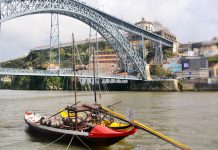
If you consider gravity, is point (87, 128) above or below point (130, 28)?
below

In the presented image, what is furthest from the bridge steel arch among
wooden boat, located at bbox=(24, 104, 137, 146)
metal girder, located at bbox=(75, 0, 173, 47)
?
wooden boat, located at bbox=(24, 104, 137, 146)

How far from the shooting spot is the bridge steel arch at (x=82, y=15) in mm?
48181

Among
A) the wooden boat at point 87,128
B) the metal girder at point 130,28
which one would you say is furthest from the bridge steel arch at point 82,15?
the wooden boat at point 87,128

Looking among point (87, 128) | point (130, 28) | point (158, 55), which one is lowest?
point (87, 128)

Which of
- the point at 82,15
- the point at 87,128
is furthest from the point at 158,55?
the point at 87,128

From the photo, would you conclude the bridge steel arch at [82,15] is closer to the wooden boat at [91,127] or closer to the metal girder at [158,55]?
the metal girder at [158,55]

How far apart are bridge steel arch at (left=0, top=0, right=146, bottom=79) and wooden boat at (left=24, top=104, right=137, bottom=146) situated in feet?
113

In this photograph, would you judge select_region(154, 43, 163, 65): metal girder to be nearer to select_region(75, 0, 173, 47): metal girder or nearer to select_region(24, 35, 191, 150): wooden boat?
select_region(75, 0, 173, 47): metal girder

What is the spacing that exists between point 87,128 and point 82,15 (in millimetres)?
47711

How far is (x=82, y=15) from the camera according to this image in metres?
59.5

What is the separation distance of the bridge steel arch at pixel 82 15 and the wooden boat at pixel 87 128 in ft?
113

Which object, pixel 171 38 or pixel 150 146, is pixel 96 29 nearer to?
pixel 171 38

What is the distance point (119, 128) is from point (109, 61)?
9262 cm

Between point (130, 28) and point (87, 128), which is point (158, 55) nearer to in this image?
point (130, 28)
